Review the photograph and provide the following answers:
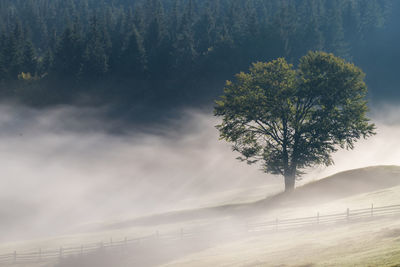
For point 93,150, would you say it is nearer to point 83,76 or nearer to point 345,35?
point 83,76

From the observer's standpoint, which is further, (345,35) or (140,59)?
(345,35)

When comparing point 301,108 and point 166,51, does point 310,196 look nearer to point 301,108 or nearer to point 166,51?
point 301,108

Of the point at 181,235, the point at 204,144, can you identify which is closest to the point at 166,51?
the point at 204,144

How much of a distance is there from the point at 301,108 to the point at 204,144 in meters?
52.5

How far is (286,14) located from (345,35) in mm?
27293

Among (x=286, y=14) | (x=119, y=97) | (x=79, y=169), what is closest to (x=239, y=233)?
(x=79, y=169)

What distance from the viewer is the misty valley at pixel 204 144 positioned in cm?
4425

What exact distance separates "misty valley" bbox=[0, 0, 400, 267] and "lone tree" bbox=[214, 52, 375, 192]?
16cm

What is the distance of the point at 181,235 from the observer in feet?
148

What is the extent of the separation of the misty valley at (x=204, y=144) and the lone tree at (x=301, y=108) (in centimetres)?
16

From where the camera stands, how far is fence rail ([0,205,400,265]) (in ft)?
138

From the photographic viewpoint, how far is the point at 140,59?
460 ft

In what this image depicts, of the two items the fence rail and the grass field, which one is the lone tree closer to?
the grass field

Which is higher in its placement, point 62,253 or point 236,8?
point 236,8
